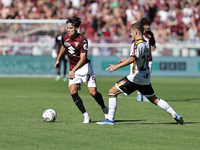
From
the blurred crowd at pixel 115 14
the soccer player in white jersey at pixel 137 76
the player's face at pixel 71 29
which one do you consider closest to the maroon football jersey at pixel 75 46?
the player's face at pixel 71 29

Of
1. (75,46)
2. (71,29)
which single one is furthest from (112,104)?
(71,29)

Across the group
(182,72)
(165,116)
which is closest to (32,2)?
(182,72)

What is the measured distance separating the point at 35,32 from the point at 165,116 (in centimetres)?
1680

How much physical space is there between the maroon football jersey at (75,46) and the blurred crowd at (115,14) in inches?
684

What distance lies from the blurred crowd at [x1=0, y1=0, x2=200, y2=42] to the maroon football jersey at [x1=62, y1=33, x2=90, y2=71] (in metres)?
17.4

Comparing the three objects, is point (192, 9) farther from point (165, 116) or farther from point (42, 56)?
point (165, 116)

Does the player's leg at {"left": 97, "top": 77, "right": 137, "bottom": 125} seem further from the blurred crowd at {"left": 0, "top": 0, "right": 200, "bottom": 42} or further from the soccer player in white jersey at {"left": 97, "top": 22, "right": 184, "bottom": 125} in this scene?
the blurred crowd at {"left": 0, "top": 0, "right": 200, "bottom": 42}

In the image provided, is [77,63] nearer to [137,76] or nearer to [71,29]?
[71,29]

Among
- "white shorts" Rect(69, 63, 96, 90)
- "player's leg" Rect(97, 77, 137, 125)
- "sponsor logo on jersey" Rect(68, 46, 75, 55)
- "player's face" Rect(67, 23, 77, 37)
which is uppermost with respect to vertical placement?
"player's face" Rect(67, 23, 77, 37)

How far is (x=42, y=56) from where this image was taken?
83.3 ft

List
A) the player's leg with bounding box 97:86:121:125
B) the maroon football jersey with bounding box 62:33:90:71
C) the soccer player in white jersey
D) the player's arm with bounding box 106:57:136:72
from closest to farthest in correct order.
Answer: the player's arm with bounding box 106:57:136:72 < the soccer player in white jersey < the player's leg with bounding box 97:86:121:125 < the maroon football jersey with bounding box 62:33:90:71

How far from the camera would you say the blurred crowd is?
1077 inches

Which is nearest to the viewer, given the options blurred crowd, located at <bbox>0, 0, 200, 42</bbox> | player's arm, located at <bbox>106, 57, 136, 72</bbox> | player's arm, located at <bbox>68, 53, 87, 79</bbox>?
player's arm, located at <bbox>106, 57, 136, 72</bbox>

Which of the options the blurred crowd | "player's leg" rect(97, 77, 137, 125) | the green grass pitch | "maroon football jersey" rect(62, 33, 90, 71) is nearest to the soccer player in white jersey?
"player's leg" rect(97, 77, 137, 125)
